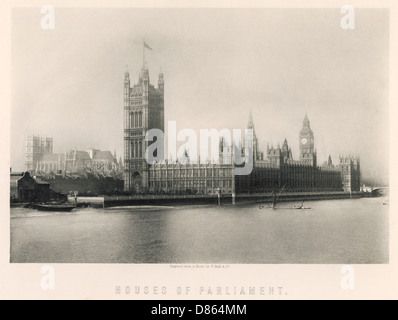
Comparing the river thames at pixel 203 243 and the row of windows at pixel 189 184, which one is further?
the row of windows at pixel 189 184

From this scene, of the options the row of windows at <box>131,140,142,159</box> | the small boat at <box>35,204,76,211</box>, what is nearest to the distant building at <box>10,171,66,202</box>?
the small boat at <box>35,204,76,211</box>

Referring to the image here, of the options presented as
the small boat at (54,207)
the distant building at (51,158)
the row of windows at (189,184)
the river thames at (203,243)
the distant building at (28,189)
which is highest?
the distant building at (51,158)

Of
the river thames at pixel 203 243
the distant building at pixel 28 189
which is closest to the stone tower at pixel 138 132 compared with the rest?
the distant building at pixel 28 189

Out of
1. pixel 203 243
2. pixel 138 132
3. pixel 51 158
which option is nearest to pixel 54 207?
pixel 51 158

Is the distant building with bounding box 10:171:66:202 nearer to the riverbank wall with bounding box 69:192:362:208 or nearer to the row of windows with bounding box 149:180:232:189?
the riverbank wall with bounding box 69:192:362:208

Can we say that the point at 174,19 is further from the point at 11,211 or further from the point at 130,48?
the point at 11,211

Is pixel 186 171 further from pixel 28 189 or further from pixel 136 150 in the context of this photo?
pixel 28 189

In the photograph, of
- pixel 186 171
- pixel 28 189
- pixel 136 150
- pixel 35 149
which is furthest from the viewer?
pixel 186 171

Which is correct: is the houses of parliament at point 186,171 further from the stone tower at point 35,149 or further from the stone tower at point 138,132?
the stone tower at point 35,149

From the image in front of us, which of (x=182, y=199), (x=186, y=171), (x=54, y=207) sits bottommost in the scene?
(x=182, y=199)

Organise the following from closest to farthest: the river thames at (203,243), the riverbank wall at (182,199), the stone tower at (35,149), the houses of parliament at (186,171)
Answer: the river thames at (203,243) < the stone tower at (35,149) < the houses of parliament at (186,171) < the riverbank wall at (182,199)

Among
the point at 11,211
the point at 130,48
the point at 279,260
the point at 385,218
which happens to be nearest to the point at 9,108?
the point at 11,211

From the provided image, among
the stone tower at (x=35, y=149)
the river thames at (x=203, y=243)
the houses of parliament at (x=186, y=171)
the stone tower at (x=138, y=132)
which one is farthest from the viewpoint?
the houses of parliament at (x=186, y=171)
